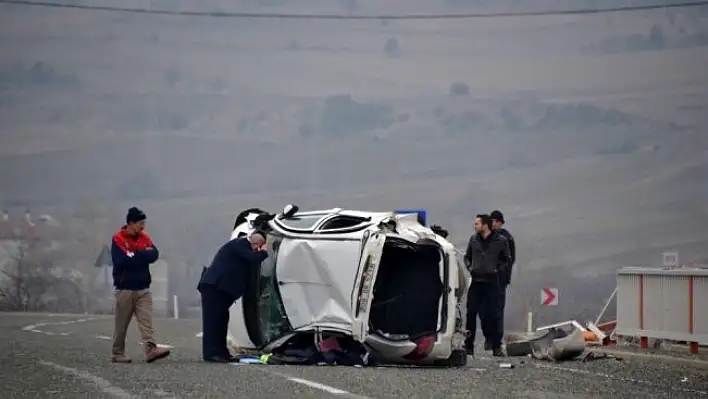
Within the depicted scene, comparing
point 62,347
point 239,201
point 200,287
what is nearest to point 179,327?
point 62,347

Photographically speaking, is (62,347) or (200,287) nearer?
(200,287)

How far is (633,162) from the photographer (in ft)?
209

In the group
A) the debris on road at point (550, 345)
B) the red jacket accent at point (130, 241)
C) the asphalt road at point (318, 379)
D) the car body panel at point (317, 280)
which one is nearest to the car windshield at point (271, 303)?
the car body panel at point (317, 280)

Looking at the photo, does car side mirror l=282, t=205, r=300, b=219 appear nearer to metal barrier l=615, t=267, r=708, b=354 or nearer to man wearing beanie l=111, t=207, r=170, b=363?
man wearing beanie l=111, t=207, r=170, b=363

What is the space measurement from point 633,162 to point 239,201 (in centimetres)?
1715

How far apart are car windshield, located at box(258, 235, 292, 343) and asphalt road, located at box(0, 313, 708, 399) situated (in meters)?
0.77

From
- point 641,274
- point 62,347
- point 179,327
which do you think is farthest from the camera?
point 179,327

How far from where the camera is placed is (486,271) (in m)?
17.9

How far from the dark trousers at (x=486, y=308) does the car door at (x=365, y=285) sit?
3.47m

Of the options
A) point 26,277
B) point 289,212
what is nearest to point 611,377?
point 289,212

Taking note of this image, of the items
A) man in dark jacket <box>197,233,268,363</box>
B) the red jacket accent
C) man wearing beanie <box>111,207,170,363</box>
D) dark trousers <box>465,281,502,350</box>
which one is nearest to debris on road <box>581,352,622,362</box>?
dark trousers <box>465,281,502,350</box>

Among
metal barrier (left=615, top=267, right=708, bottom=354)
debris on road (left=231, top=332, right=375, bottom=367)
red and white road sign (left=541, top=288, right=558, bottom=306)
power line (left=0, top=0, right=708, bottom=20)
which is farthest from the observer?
power line (left=0, top=0, right=708, bottom=20)

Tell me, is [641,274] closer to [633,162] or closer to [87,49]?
[633,162]

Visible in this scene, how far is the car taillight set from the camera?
48.1ft
